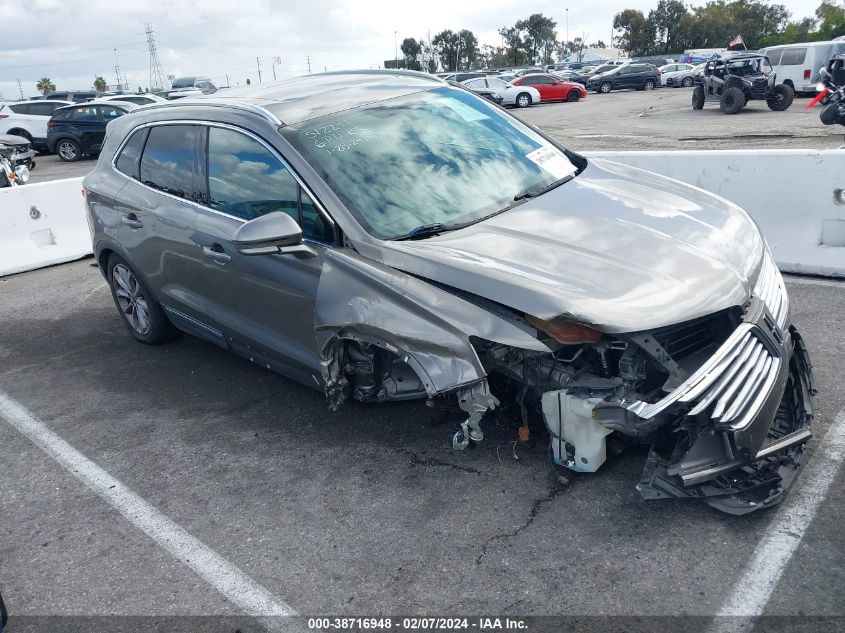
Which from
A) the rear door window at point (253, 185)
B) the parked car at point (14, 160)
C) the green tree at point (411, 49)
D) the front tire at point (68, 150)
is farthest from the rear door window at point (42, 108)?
the green tree at point (411, 49)

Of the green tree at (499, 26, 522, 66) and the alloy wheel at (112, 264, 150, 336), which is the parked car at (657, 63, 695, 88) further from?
the green tree at (499, 26, 522, 66)

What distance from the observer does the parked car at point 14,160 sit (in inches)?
445

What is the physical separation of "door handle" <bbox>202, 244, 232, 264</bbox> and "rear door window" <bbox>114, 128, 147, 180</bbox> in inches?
45.9

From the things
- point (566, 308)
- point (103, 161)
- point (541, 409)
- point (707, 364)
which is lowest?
point (541, 409)

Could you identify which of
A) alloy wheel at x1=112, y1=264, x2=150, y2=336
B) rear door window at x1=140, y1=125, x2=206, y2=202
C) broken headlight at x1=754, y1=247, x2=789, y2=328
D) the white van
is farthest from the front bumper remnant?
the white van

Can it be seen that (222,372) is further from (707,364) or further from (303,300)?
(707,364)

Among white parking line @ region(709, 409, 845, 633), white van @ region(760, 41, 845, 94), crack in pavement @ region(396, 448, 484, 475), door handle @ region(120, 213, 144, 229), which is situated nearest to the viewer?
white parking line @ region(709, 409, 845, 633)

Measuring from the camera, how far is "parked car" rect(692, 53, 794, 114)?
68.2 feet

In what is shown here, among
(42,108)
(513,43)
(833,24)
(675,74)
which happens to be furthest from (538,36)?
(42,108)

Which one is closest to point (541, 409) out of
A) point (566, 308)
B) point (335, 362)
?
point (566, 308)

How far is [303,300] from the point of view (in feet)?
12.2

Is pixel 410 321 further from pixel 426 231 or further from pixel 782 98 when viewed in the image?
pixel 782 98

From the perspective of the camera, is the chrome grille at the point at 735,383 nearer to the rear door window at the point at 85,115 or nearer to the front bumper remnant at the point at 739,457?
the front bumper remnant at the point at 739,457

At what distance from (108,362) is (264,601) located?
10.6 ft
